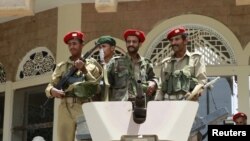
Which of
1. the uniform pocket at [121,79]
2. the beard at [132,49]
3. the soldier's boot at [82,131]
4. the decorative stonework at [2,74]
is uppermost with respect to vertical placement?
the decorative stonework at [2,74]

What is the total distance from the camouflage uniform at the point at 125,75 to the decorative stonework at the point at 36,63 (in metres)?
5.39

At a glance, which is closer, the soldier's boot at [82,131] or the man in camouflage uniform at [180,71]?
the soldier's boot at [82,131]

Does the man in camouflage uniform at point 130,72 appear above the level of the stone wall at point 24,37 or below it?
below

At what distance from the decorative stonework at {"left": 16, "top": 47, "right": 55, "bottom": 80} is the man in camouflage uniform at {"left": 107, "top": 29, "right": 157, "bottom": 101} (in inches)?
213

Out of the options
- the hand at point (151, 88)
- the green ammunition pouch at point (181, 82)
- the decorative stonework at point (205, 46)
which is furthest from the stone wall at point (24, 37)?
the hand at point (151, 88)

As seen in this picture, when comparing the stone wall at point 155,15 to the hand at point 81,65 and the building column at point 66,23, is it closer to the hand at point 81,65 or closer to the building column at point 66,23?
the building column at point 66,23

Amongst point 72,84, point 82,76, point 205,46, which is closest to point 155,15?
point 205,46

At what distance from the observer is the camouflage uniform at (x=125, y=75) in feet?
18.7

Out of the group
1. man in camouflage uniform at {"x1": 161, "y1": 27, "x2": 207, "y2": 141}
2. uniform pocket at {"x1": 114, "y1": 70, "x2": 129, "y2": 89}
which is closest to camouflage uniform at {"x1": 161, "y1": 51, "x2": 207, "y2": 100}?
man in camouflage uniform at {"x1": 161, "y1": 27, "x2": 207, "y2": 141}

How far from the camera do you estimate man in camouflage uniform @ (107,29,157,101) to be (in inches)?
224

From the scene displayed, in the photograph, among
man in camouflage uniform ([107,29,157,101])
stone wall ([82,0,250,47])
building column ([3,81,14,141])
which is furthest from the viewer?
building column ([3,81,14,141])

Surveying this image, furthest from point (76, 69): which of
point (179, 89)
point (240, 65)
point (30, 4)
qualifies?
point (240, 65)

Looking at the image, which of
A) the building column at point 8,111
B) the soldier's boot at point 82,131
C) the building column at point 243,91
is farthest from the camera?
the building column at point 8,111

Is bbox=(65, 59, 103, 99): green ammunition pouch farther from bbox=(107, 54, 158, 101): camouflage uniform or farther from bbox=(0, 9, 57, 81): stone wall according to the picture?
bbox=(0, 9, 57, 81): stone wall
